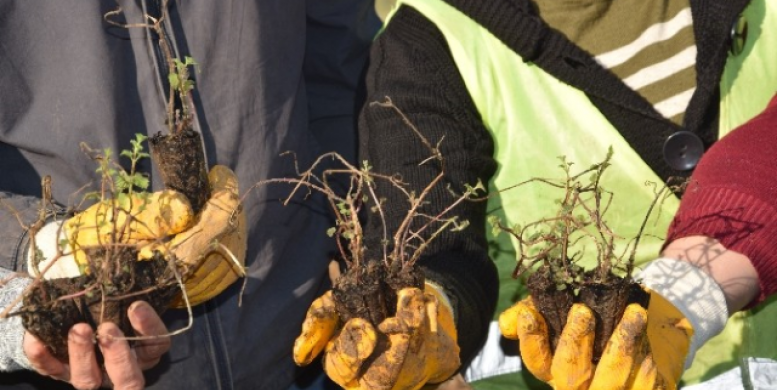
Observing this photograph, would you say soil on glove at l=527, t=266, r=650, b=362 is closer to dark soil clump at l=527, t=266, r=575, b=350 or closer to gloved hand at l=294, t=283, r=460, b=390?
dark soil clump at l=527, t=266, r=575, b=350

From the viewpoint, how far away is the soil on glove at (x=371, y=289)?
161 cm

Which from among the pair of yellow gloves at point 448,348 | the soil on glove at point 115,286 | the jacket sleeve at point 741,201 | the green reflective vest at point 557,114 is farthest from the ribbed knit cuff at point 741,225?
the soil on glove at point 115,286

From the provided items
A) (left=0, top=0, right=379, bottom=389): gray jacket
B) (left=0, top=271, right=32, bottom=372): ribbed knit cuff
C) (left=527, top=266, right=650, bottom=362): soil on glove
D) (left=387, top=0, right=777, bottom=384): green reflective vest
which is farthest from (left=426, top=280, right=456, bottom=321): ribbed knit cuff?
(left=0, top=271, right=32, bottom=372): ribbed knit cuff

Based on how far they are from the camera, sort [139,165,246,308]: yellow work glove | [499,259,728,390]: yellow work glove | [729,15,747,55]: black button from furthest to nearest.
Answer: [729,15,747,55]: black button
[139,165,246,308]: yellow work glove
[499,259,728,390]: yellow work glove

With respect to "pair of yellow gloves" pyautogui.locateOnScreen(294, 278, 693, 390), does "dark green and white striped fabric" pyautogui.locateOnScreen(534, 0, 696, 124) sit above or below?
above

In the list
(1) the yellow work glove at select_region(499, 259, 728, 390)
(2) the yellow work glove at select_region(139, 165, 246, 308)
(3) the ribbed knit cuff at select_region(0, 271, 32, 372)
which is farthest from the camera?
(2) the yellow work glove at select_region(139, 165, 246, 308)

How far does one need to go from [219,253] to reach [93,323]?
30cm

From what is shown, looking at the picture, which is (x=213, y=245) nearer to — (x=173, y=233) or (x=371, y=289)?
(x=173, y=233)

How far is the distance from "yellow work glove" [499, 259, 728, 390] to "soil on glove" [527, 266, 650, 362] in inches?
0.9

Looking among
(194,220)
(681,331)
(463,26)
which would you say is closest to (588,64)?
(463,26)

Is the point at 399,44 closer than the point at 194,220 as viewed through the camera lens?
No

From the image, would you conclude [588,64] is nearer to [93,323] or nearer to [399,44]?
[399,44]

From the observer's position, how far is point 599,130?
83.1 inches

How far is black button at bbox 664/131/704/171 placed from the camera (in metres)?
2.04
